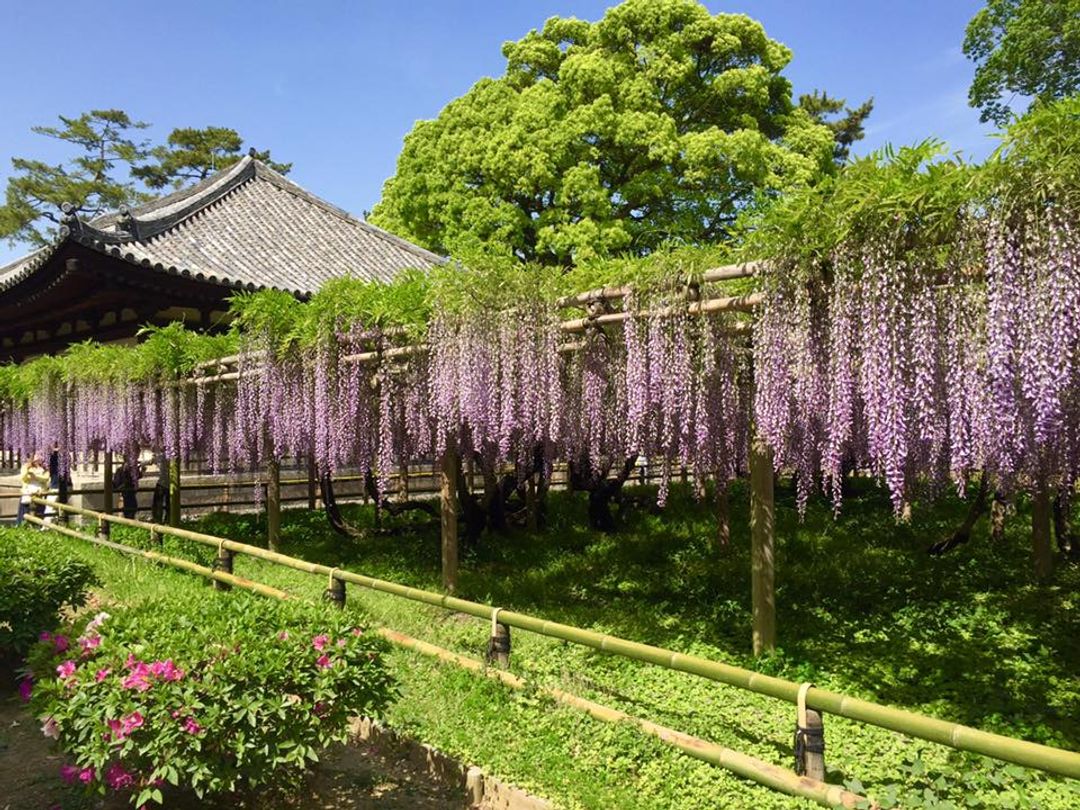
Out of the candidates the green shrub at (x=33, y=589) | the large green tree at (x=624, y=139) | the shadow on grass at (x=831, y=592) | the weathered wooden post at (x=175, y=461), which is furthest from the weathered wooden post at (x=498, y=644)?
the large green tree at (x=624, y=139)

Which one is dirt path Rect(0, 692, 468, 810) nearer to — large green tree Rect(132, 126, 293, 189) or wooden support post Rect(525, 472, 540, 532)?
wooden support post Rect(525, 472, 540, 532)

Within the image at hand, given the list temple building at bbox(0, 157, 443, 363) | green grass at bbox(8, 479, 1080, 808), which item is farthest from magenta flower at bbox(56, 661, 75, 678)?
temple building at bbox(0, 157, 443, 363)

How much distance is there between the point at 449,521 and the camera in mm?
8055

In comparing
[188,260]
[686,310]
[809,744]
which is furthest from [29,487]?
[809,744]

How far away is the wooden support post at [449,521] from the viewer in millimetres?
8016

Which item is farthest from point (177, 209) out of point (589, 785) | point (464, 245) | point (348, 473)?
point (589, 785)

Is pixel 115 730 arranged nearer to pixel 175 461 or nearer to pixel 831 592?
pixel 831 592

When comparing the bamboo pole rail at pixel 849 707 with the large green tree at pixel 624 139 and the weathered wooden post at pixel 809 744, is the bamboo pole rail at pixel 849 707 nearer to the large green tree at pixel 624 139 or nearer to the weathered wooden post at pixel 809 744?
the weathered wooden post at pixel 809 744

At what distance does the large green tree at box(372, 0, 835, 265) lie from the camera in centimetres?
1795

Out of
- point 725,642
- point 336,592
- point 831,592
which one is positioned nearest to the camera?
point 336,592

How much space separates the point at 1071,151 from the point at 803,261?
1.47 metres

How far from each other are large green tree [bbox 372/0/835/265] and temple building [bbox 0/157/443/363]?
3825mm

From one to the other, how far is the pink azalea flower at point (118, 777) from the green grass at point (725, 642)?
166cm

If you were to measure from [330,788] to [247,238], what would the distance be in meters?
11.4
